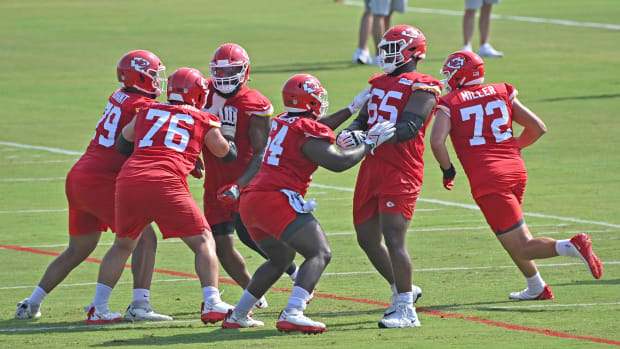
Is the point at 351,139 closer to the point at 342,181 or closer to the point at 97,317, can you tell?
the point at 97,317

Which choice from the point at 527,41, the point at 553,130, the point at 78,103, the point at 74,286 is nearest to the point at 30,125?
the point at 78,103

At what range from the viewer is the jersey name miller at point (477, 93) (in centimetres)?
1056

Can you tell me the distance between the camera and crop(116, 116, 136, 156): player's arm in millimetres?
9969

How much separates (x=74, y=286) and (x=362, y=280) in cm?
269

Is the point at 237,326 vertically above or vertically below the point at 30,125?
above

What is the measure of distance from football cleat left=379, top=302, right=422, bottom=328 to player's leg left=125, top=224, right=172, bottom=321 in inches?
72.5

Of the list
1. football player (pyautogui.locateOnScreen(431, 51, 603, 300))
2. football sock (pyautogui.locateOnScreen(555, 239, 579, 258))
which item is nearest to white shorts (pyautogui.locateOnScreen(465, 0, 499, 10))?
football player (pyautogui.locateOnScreen(431, 51, 603, 300))

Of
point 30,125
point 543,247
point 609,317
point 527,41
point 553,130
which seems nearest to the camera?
point 609,317

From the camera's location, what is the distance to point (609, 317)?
9.38 metres

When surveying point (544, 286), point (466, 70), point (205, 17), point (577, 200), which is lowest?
point (205, 17)

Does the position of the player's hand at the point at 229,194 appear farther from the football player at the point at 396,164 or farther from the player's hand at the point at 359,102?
the player's hand at the point at 359,102

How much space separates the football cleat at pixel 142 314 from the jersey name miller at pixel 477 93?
300 cm

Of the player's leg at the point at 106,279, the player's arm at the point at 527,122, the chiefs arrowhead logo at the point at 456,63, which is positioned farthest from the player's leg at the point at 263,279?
the player's arm at the point at 527,122

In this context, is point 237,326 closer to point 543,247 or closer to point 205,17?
point 543,247
